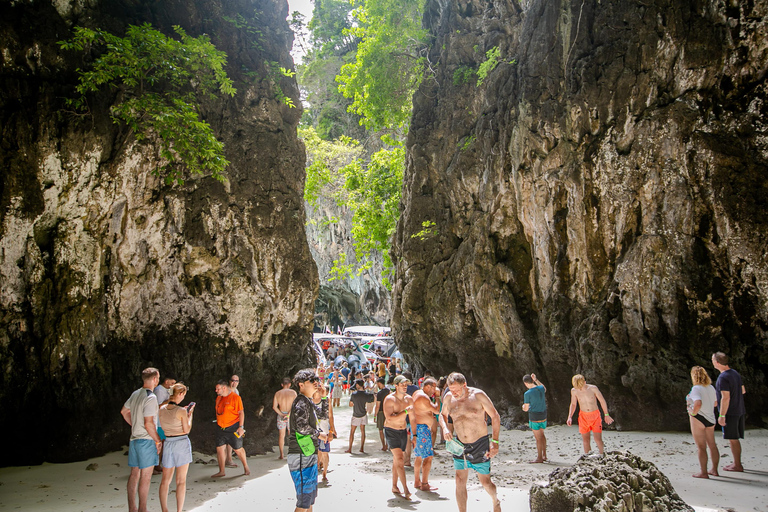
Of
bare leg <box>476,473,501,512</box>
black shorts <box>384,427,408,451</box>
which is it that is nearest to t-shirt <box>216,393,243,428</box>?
black shorts <box>384,427,408,451</box>

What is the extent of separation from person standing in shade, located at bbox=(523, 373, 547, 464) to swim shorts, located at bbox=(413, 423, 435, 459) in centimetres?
206

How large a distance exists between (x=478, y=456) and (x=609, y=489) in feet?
4.01

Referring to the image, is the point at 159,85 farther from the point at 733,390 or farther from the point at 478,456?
the point at 733,390

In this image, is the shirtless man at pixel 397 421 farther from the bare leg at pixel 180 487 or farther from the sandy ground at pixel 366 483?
the bare leg at pixel 180 487

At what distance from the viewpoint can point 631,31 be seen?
10266mm

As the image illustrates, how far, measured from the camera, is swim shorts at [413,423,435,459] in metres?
6.45

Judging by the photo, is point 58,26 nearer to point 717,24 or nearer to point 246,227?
point 246,227

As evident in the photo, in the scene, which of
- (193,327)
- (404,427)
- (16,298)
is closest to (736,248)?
(404,427)

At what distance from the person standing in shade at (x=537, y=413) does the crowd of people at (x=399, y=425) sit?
0.02 meters

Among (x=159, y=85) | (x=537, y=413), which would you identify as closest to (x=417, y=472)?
(x=537, y=413)

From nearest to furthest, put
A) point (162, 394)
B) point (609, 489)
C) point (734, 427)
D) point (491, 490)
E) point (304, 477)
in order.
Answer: point (609, 489) → point (304, 477) → point (491, 490) → point (734, 427) → point (162, 394)

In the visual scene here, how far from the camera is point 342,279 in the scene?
87.9 feet

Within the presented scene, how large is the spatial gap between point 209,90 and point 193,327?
5.56m

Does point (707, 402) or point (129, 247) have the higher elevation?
point (129, 247)
